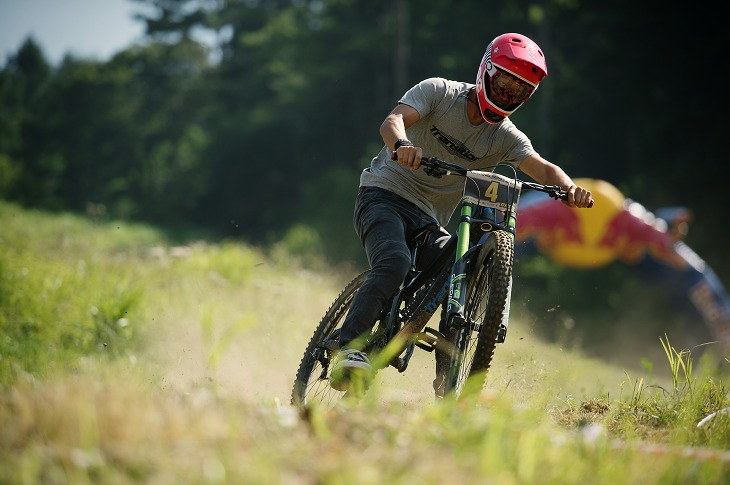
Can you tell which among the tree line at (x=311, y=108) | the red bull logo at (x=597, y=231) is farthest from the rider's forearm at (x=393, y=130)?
the red bull logo at (x=597, y=231)

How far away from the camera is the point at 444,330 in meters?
5.12

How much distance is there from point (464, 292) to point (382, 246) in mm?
714

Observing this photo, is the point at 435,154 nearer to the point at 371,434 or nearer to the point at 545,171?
the point at 545,171

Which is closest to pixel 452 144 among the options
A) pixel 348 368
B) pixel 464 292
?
pixel 464 292

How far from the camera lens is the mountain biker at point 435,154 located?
529 cm

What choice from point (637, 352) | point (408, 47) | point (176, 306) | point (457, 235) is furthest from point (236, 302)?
point (408, 47)

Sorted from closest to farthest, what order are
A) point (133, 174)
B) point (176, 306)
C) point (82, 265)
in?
1. point (176, 306)
2. point (82, 265)
3. point (133, 174)

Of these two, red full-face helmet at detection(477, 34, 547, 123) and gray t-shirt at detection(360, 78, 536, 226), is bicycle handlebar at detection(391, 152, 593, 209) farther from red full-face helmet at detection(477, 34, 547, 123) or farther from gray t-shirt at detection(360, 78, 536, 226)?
gray t-shirt at detection(360, 78, 536, 226)

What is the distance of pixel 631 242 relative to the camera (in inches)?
701

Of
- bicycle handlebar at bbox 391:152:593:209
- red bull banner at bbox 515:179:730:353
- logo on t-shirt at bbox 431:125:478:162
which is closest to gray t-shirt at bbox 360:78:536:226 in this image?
logo on t-shirt at bbox 431:125:478:162

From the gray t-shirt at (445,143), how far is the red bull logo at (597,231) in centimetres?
1203

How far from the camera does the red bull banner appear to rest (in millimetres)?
17422

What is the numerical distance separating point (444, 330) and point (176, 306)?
7285 mm

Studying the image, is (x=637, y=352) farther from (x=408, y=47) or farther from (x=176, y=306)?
(x=408, y=47)
